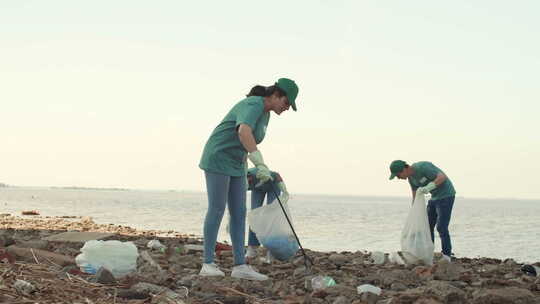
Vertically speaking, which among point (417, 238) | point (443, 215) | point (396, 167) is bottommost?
point (417, 238)

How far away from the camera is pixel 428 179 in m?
6.53

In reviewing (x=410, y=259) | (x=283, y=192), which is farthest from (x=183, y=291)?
A: (x=410, y=259)

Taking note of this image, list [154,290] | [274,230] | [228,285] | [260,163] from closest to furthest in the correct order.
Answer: [154,290] → [228,285] → [260,163] → [274,230]

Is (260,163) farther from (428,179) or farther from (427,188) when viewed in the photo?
(428,179)

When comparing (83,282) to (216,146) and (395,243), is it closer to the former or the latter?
(216,146)

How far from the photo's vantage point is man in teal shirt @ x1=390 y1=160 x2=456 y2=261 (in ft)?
20.9

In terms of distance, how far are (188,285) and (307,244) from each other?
26.3 feet

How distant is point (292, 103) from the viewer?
4.47 m

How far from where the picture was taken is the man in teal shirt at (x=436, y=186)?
6367mm

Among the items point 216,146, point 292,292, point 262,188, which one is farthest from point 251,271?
point 262,188

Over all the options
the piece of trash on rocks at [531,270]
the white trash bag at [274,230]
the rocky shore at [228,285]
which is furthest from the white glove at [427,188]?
the white trash bag at [274,230]

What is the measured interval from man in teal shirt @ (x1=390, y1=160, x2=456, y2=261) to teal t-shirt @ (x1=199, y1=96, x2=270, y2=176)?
2.26 m

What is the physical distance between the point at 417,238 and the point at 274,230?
1.63m

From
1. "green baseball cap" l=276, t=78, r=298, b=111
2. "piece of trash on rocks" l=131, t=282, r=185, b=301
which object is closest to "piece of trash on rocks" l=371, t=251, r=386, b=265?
"green baseball cap" l=276, t=78, r=298, b=111
